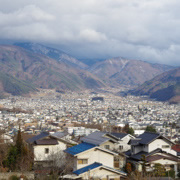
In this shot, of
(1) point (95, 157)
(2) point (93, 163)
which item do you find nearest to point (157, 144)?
(1) point (95, 157)

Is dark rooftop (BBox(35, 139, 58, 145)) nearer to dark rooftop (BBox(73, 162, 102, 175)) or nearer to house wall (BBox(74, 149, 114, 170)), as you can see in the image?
house wall (BBox(74, 149, 114, 170))

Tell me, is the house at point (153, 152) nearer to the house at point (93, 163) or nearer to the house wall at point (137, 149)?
the house wall at point (137, 149)

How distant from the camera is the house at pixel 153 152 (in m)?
24.5

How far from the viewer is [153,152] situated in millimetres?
25203


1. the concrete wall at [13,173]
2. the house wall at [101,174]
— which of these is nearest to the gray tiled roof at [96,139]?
the house wall at [101,174]

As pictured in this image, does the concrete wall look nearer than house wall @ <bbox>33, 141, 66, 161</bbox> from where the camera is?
Yes

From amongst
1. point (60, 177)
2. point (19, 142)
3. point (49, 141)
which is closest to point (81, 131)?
point (49, 141)

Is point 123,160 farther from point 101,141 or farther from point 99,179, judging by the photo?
point 99,179

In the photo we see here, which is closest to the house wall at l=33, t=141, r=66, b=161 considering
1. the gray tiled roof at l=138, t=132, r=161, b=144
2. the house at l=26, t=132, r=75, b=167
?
the house at l=26, t=132, r=75, b=167

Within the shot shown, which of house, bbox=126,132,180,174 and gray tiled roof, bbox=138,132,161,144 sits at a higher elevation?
gray tiled roof, bbox=138,132,161,144

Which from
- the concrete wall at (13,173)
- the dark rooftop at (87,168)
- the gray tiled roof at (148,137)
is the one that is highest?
the gray tiled roof at (148,137)

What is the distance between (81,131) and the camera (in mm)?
64125

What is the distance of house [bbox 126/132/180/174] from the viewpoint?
80.5ft

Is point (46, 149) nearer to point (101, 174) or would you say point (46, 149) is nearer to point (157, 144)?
point (157, 144)
